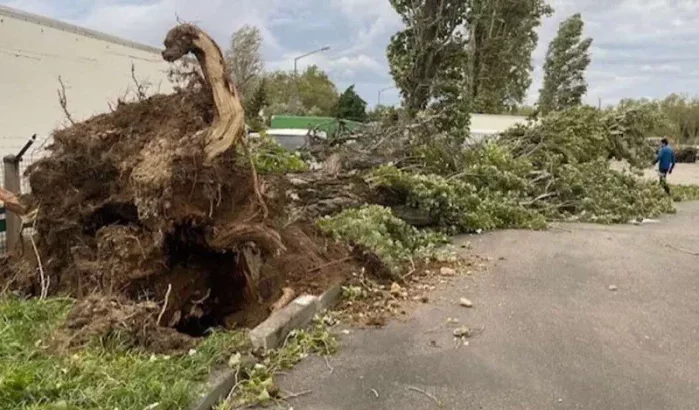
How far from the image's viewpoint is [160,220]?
480cm

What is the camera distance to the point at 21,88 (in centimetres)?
758

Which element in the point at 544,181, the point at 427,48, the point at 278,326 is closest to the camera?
the point at 278,326

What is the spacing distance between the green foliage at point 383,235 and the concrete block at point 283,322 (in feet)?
5.00

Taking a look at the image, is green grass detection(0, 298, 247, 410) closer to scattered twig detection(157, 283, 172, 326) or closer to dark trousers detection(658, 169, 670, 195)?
scattered twig detection(157, 283, 172, 326)

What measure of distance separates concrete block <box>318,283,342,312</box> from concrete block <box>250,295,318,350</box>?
0.10 meters

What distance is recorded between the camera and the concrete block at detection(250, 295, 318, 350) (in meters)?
4.49

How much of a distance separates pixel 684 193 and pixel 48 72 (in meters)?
17.0

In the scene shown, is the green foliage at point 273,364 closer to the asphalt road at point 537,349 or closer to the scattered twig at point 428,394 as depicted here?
the asphalt road at point 537,349

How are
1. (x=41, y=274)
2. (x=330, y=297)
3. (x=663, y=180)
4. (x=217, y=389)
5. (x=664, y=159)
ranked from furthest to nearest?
(x=664, y=159)
(x=663, y=180)
(x=330, y=297)
(x=41, y=274)
(x=217, y=389)

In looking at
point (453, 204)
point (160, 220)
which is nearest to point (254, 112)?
point (453, 204)

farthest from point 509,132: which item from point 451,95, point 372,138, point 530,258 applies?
point 530,258

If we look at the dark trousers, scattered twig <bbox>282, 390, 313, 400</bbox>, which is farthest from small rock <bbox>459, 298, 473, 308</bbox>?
the dark trousers

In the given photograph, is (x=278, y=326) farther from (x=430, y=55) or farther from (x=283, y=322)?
(x=430, y=55)

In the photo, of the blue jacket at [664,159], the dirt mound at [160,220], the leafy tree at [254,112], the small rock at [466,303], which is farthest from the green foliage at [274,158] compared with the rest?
the blue jacket at [664,159]
